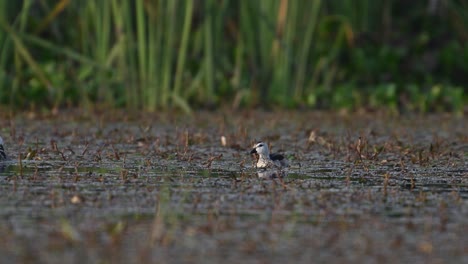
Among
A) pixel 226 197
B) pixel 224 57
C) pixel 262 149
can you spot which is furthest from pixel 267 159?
pixel 224 57

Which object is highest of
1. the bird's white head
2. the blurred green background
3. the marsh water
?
the blurred green background

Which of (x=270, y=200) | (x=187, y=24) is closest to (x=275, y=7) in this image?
(x=187, y=24)

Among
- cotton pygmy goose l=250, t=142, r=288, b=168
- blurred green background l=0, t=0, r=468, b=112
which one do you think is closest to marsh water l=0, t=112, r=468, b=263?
cotton pygmy goose l=250, t=142, r=288, b=168

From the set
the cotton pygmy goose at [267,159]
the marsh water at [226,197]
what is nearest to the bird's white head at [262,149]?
the cotton pygmy goose at [267,159]

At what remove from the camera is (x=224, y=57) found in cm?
1342

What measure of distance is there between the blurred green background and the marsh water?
1266 mm

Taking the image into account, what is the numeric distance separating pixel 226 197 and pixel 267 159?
164cm

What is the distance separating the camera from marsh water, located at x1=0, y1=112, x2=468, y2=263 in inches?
194

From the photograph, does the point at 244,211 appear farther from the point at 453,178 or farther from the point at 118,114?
the point at 118,114

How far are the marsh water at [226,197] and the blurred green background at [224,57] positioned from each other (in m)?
1.27

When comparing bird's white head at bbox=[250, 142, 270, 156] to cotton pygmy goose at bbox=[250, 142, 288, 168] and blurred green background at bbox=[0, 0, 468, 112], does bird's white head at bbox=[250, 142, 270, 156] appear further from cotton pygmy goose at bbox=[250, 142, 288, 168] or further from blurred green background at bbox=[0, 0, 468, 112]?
blurred green background at bbox=[0, 0, 468, 112]

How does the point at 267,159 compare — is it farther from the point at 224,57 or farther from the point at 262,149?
the point at 224,57

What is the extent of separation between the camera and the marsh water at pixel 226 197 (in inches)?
194

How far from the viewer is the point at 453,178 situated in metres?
7.52
